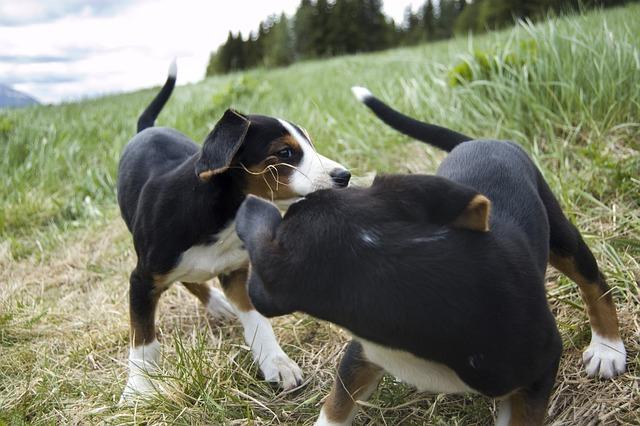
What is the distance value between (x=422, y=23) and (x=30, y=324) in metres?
52.8

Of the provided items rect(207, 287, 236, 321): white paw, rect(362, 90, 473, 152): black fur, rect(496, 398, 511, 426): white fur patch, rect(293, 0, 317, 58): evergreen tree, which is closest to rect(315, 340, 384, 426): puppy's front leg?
rect(496, 398, 511, 426): white fur patch

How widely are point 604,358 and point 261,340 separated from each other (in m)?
1.67

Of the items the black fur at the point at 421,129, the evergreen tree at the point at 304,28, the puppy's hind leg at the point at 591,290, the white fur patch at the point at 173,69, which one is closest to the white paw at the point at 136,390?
the black fur at the point at 421,129

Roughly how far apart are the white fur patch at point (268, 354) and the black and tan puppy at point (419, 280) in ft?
3.83

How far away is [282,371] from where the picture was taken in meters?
3.17

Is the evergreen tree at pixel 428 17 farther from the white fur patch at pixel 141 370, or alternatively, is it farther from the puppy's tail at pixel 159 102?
the white fur patch at pixel 141 370

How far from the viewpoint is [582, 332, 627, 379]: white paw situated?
2686 mm

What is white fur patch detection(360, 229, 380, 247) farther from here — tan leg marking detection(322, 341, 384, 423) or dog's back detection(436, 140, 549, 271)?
tan leg marking detection(322, 341, 384, 423)

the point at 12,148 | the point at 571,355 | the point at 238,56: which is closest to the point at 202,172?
the point at 571,355

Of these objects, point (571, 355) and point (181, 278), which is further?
point (181, 278)

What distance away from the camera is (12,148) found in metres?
8.24

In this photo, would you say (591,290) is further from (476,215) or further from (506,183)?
(476,215)

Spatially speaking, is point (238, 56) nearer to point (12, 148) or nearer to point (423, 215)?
point (12, 148)

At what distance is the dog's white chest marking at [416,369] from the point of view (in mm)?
1934
